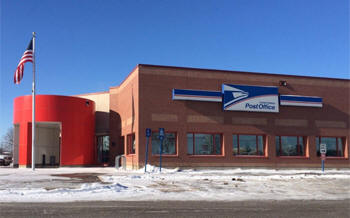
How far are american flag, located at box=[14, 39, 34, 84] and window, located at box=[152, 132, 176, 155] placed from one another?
1186cm

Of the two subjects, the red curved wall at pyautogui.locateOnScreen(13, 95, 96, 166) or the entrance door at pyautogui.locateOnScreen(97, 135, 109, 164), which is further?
the entrance door at pyautogui.locateOnScreen(97, 135, 109, 164)

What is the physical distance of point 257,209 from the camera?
37.2 feet

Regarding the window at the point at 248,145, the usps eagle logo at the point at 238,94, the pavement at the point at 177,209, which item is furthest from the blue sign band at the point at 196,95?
the pavement at the point at 177,209

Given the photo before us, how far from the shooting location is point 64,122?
35.1m

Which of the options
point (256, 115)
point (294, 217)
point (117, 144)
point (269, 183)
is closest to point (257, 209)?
point (294, 217)

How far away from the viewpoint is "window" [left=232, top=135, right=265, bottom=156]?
3067 cm

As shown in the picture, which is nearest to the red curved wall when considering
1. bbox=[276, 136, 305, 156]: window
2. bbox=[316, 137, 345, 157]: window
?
bbox=[276, 136, 305, 156]: window

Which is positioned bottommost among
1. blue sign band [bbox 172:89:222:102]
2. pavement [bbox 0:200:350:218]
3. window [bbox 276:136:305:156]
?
pavement [bbox 0:200:350:218]

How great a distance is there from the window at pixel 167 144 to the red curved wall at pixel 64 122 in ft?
33.0

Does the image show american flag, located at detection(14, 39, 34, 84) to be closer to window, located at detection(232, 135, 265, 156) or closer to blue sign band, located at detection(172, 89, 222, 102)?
blue sign band, located at detection(172, 89, 222, 102)

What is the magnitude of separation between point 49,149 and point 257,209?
108ft

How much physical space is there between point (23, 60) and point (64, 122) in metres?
6.70

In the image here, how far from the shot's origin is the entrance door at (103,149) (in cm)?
4156

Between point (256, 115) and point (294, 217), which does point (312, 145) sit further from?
point (294, 217)
